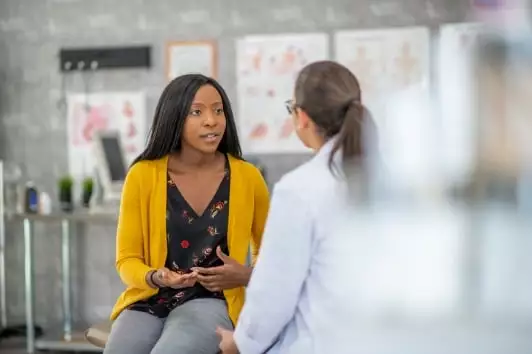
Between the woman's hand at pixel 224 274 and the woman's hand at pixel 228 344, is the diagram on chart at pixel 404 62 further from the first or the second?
the woman's hand at pixel 228 344

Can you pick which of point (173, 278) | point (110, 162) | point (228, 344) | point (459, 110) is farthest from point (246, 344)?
point (110, 162)

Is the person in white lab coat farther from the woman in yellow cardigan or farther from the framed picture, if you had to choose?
the framed picture

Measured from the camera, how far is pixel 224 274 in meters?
1.52

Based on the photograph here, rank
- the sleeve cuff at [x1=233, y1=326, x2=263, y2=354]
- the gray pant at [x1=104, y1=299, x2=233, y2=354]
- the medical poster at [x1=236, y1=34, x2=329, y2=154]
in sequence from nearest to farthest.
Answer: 1. the sleeve cuff at [x1=233, y1=326, x2=263, y2=354]
2. the gray pant at [x1=104, y1=299, x2=233, y2=354]
3. the medical poster at [x1=236, y1=34, x2=329, y2=154]

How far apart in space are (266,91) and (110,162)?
31.6 inches

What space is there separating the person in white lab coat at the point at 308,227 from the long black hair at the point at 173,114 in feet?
1.56

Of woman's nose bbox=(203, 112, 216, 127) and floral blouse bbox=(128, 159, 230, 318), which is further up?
woman's nose bbox=(203, 112, 216, 127)

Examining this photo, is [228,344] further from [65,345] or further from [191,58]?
[191,58]

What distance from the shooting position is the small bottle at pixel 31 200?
129 inches

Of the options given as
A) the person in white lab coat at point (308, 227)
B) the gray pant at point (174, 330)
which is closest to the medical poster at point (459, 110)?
the person in white lab coat at point (308, 227)

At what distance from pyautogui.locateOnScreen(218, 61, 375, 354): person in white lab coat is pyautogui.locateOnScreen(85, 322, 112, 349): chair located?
811mm

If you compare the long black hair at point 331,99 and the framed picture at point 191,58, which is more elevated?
the framed picture at point 191,58

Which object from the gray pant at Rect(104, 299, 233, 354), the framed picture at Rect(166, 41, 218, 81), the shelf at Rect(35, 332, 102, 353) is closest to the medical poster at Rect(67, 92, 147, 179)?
the framed picture at Rect(166, 41, 218, 81)

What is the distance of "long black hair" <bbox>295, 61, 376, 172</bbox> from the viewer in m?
1.06
